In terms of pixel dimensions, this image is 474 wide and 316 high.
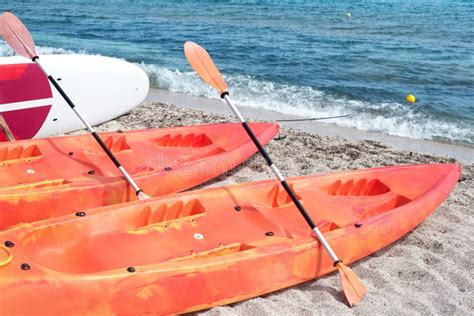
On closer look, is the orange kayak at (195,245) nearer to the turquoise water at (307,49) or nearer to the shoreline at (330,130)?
the shoreline at (330,130)

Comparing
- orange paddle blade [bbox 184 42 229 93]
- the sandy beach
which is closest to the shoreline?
the sandy beach

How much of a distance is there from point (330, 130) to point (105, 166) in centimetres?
339

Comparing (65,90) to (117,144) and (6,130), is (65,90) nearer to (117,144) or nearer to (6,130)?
(6,130)

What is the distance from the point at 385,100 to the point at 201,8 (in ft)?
38.7

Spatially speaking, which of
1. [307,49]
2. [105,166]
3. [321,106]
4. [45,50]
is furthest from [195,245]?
[307,49]

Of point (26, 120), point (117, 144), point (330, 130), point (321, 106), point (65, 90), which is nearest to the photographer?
point (117, 144)

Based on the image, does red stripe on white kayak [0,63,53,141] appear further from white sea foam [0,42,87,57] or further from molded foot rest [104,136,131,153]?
white sea foam [0,42,87,57]

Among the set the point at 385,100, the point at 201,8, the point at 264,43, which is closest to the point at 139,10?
the point at 201,8

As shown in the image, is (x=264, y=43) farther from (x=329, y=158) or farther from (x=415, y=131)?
(x=329, y=158)

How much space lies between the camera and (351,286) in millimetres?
3268

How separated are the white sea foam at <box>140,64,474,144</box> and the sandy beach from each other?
0.44m

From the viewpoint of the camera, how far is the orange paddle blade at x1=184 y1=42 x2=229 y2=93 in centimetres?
403

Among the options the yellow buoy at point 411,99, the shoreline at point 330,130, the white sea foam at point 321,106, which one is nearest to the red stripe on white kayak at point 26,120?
the shoreline at point 330,130

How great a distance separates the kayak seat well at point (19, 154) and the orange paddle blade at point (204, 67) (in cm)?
145
